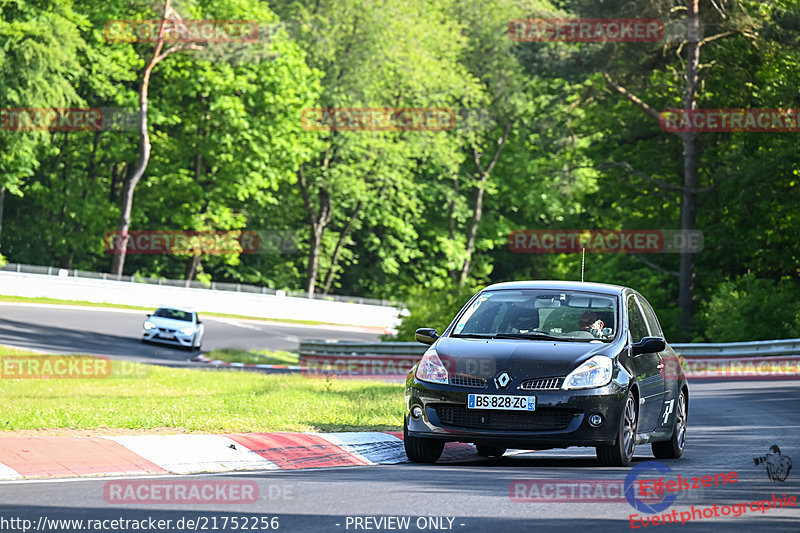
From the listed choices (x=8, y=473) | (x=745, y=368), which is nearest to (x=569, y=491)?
(x=8, y=473)

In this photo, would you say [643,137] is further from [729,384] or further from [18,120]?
[18,120]

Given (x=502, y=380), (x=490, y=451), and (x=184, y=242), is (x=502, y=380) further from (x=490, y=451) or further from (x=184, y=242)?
(x=184, y=242)

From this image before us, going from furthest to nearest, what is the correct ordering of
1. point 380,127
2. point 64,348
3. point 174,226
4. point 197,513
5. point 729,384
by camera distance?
point 380,127 → point 174,226 → point 64,348 → point 729,384 → point 197,513

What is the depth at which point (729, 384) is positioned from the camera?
1052 inches

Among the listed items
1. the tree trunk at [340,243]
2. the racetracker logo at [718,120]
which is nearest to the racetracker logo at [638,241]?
the racetracker logo at [718,120]

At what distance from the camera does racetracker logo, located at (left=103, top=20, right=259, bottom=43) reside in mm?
55000

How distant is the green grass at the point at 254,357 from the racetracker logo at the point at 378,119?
72.8 ft

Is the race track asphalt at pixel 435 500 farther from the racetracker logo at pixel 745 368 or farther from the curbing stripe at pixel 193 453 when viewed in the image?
the racetracker logo at pixel 745 368

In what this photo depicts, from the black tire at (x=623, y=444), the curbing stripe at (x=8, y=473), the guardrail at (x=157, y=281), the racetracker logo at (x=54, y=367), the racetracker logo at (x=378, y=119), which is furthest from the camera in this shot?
the racetracker logo at (x=378, y=119)

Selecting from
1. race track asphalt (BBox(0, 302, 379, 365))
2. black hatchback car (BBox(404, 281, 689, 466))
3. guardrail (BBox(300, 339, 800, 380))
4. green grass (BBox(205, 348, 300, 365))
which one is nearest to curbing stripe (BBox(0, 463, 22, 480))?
black hatchback car (BBox(404, 281, 689, 466))

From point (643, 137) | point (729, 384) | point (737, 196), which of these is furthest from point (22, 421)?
point (643, 137)

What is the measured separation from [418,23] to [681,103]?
96.0 feet

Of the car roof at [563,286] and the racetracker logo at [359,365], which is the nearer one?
the car roof at [563,286]

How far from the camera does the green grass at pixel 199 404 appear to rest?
13.5 meters
